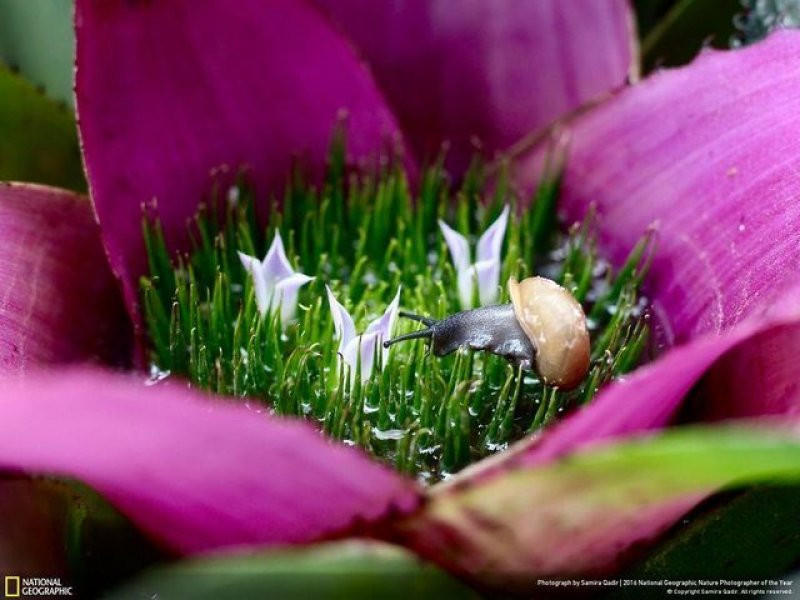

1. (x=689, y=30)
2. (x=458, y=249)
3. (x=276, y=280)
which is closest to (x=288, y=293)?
(x=276, y=280)

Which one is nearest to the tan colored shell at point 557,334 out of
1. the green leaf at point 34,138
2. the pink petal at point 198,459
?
the pink petal at point 198,459

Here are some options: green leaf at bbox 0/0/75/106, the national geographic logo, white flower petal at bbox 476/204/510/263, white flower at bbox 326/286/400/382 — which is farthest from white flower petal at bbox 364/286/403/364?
green leaf at bbox 0/0/75/106

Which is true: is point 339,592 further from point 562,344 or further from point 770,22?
point 770,22

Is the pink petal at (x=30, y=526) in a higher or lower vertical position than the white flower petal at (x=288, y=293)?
lower

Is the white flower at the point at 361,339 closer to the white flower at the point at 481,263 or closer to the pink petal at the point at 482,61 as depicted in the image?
the white flower at the point at 481,263

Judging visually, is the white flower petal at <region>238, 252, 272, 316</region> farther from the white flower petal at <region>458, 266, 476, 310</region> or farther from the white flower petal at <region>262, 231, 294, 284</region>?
the white flower petal at <region>458, 266, 476, 310</region>

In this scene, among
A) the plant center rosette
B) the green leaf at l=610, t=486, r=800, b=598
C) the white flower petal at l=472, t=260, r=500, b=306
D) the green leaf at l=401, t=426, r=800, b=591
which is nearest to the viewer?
the green leaf at l=401, t=426, r=800, b=591

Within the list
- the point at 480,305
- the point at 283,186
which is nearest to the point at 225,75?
the point at 283,186
